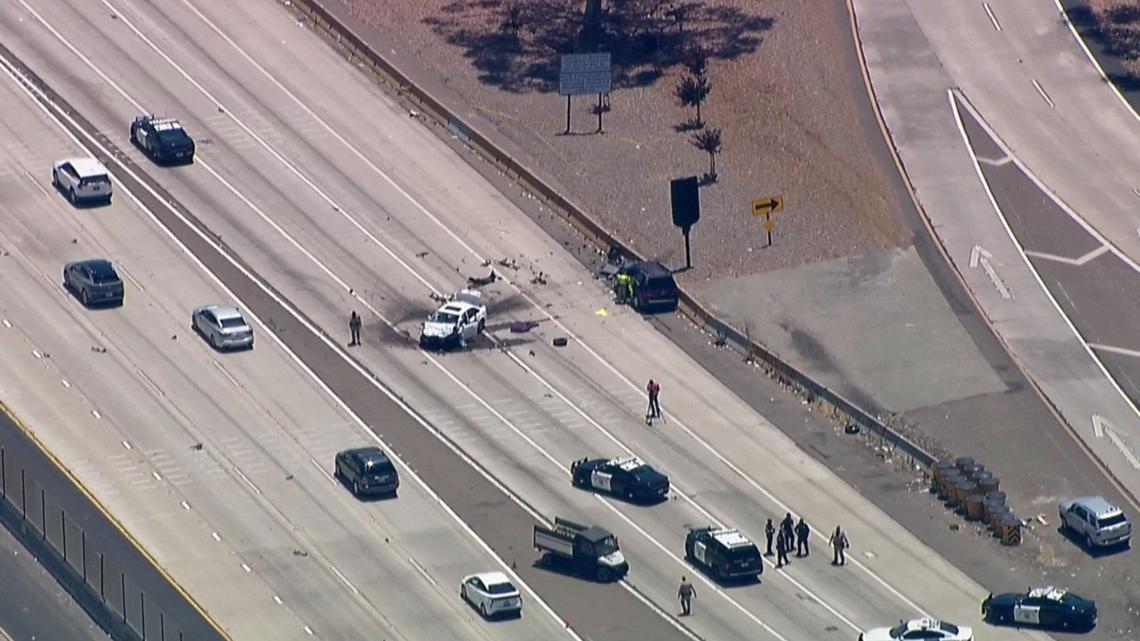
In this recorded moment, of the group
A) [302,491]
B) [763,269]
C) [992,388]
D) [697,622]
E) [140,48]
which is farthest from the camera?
[140,48]

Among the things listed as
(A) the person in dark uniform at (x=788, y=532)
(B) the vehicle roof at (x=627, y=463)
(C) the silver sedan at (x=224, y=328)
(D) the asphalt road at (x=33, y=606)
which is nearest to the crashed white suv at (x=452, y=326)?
(C) the silver sedan at (x=224, y=328)

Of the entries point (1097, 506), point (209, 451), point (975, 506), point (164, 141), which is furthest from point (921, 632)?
point (164, 141)

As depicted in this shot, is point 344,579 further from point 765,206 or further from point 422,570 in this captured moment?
point 765,206

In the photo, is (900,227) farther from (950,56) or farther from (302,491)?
(302,491)

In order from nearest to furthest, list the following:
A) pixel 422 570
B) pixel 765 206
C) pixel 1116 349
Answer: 1. pixel 422 570
2. pixel 1116 349
3. pixel 765 206

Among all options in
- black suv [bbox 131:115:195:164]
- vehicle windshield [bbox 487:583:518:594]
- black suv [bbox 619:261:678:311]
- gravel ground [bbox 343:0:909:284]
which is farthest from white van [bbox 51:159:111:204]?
vehicle windshield [bbox 487:583:518:594]

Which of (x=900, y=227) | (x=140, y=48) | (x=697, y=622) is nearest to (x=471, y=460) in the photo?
(x=697, y=622)
